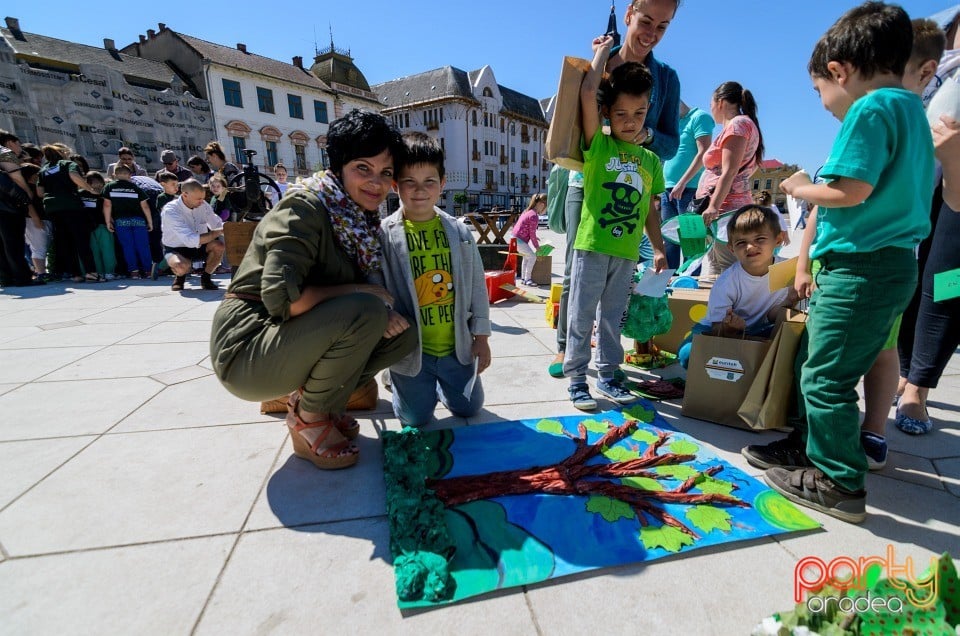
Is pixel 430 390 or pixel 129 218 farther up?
pixel 129 218

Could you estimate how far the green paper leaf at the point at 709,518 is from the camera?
1.48 meters

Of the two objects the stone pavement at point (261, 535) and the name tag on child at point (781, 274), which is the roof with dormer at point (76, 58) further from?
the name tag on child at point (781, 274)

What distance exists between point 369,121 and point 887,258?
6.48 feet

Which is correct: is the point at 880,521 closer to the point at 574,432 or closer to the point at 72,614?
the point at 574,432

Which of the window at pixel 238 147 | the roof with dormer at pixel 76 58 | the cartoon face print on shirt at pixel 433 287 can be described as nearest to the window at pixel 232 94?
the window at pixel 238 147

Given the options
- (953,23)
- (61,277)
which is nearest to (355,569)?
(953,23)

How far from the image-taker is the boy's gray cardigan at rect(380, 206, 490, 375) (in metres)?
2.13

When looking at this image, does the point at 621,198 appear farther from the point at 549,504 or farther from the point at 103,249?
the point at 103,249

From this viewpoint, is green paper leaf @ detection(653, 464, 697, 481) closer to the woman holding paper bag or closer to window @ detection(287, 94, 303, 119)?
the woman holding paper bag

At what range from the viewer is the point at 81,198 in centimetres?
655

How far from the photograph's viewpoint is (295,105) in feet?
96.4

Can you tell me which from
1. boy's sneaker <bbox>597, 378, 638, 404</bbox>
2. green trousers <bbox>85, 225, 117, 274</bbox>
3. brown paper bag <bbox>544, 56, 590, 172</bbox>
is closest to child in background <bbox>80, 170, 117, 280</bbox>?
green trousers <bbox>85, 225, 117, 274</bbox>

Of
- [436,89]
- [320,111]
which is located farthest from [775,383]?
[436,89]

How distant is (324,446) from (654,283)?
2.10 meters
